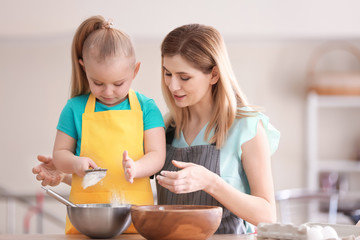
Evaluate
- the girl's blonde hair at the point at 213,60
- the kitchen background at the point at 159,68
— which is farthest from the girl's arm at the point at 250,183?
the kitchen background at the point at 159,68

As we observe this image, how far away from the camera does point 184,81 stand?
71.0 inches

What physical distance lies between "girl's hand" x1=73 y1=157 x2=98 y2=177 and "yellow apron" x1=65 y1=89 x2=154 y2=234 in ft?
0.23

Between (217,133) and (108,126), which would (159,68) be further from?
(108,126)

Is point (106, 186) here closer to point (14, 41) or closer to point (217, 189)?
point (217, 189)

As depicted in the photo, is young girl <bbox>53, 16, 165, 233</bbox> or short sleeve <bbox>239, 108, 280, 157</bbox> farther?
short sleeve <bbox>239, 108, 280, 157</bbox>

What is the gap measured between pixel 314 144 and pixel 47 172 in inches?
184

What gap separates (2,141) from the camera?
620cm

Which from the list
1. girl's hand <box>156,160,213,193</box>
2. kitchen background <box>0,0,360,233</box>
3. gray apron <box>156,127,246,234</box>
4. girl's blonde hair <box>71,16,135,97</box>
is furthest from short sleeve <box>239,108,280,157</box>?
kitchen background <box>0,0,360,233</box>

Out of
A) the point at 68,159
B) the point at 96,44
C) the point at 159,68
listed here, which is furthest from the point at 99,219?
the point at 159,68

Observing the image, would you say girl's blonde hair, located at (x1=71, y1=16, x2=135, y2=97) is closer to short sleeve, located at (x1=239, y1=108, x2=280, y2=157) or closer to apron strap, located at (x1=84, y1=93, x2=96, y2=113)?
apron strap, located at (x1=84, y1=93, x2=96, y2=113)

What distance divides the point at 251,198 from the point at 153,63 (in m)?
4.67

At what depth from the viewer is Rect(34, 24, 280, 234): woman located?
1771mm

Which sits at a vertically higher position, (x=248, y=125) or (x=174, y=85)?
(x=174, y=85)

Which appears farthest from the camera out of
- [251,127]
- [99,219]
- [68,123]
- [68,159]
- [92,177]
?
[251,127]
